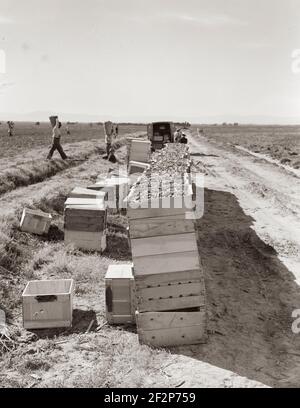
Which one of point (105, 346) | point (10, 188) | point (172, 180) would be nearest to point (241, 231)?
point (172, 180)

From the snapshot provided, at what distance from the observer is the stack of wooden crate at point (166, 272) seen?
612 cm

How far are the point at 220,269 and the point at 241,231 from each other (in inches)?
127

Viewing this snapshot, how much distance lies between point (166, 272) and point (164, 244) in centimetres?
35

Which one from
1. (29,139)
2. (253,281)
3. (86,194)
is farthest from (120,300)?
(29,139)

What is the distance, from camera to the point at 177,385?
5215 millimetres

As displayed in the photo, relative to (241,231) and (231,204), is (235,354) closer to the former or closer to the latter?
(241,231)

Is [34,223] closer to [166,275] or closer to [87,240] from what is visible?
[87,240]

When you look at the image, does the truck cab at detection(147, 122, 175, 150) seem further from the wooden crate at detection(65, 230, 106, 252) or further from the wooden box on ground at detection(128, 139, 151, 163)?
the wooden crate at detection(65, 230, 106, 252)

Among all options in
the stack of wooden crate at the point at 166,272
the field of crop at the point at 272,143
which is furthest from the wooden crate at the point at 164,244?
the field of crop at the point at 272,143

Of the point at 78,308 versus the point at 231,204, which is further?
the point at 231,204

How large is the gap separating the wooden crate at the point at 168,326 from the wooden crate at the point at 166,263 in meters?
0.53

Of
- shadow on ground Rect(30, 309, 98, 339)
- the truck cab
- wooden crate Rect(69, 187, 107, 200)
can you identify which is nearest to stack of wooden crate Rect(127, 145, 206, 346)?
shadow on ground Rect(30, 309, 98, 339)

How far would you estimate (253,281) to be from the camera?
29.1 feet

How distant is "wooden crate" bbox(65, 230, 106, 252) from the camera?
10000mm
